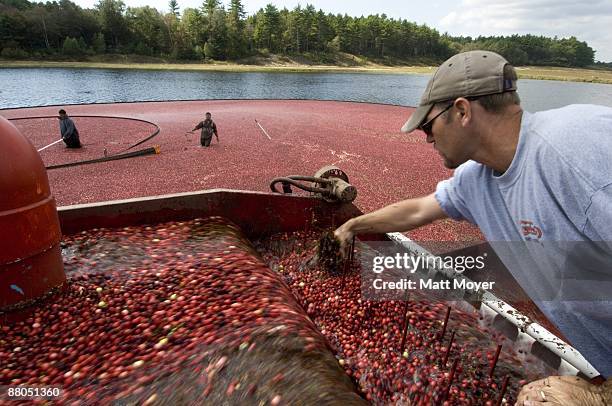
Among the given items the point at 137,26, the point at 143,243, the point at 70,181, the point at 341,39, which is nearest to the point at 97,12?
the point at 137,26

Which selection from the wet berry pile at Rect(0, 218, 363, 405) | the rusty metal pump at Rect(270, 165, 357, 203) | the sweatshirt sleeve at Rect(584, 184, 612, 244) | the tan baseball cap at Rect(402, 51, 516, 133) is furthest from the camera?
the rusty metal pump at Rect(270, 165, 357, 203)

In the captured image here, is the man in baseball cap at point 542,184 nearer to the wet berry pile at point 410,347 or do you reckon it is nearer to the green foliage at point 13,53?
the wet berry pile at point 410,347

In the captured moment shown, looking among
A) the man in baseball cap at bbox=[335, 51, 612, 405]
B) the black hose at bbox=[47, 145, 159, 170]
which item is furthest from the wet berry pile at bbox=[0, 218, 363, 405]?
the black hose at bbox=[47, 145, 159, 170]

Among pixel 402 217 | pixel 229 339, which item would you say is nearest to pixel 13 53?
pixel 229 339

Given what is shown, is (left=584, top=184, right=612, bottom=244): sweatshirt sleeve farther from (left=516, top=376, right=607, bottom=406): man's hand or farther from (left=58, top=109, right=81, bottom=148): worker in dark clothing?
(left=58, top=109, right=81, bottom=148): worker in dark clothing

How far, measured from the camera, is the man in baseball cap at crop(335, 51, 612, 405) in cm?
136

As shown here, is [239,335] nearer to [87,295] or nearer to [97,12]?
[87,295]

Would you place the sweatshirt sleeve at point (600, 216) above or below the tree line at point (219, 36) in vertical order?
below

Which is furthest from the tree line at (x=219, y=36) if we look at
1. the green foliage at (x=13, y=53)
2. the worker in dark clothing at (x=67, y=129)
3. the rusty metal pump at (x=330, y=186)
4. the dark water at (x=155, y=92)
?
the rusty metal pump at (x=330, y=186)

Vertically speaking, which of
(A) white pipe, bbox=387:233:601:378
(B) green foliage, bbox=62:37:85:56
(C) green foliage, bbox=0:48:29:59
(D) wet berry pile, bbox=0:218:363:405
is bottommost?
(A) white pipe, bbox=387:233:601:378

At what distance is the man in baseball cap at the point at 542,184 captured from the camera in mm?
1363

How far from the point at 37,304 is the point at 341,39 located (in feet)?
277

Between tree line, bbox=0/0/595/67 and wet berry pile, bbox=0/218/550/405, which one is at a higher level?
tree line, bbox=0/0/595/67

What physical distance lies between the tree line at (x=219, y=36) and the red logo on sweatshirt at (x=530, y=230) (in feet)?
225
